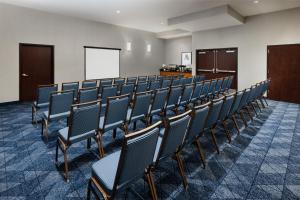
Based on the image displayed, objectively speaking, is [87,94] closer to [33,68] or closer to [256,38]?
[33,68]

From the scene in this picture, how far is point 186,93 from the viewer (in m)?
4.71

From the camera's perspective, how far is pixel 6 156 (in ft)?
10.0

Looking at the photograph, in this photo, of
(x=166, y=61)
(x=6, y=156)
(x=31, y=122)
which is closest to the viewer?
(x=6, y=156)

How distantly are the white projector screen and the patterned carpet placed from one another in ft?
18.7

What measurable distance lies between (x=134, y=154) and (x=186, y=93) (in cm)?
333

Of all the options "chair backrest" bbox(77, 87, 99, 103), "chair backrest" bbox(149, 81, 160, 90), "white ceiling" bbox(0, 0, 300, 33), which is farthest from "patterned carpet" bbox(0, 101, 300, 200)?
"white ceiling" bbox(0, 0, 300, 33)

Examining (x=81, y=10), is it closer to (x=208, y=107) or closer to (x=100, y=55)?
(x=100, y=55)

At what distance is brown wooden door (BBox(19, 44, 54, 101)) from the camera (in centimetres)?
745

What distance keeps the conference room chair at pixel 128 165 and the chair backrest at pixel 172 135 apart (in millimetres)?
151

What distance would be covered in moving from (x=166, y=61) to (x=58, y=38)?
6854mm

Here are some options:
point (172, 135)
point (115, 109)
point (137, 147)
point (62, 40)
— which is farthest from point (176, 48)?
point (137, 147)

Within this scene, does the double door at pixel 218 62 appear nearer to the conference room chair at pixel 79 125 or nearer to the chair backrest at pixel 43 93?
the chair backrest at pixel 43 93

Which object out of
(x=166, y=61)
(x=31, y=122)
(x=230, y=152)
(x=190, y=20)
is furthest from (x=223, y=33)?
(x=31, y=122)

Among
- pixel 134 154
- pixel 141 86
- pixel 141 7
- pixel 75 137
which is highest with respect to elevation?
pixel 141 7
